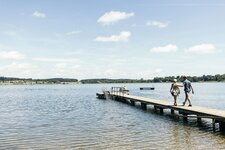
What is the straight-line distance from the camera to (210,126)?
22328 mm

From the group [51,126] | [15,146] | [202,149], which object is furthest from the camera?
[51,126]

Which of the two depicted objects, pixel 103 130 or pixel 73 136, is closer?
pixel 73 136

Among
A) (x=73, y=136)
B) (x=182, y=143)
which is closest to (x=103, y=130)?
(x=73, y=136)

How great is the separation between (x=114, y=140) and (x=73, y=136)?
2865 millimetres

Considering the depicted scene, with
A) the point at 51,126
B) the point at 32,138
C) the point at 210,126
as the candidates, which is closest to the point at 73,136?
the point at 32,138

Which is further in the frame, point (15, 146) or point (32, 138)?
point (32, 138)

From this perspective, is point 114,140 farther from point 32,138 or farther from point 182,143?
point 32,138

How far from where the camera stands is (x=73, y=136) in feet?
64.5

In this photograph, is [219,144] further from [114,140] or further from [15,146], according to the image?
[15,146]

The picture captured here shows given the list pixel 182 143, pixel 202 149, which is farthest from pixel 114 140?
pixel 202 149

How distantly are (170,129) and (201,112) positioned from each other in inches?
96.9

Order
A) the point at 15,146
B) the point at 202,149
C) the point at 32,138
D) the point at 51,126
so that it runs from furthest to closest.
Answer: the point at 51,126 → the point at 32,138 → the point at 15,146 → the point at 202,149

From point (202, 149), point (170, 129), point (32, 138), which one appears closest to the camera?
point (202, 149)

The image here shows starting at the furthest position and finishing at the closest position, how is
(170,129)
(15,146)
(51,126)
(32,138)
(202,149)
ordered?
(51,126), (170,129), (32,138), (15,146), (202,149)
